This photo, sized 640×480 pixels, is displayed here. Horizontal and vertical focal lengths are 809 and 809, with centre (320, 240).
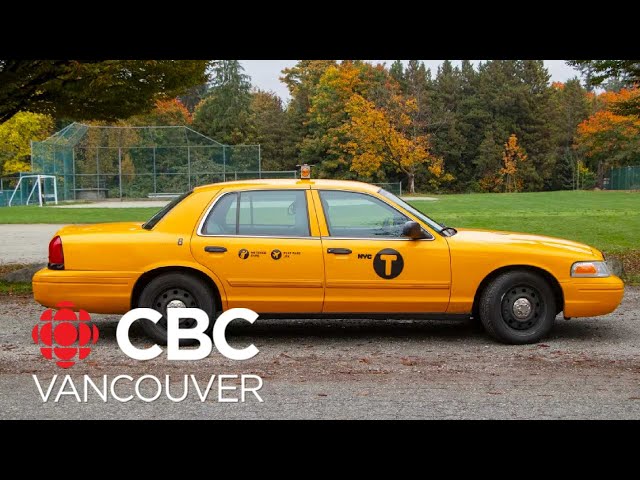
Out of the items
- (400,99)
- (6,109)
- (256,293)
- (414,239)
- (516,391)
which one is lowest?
(516,391)

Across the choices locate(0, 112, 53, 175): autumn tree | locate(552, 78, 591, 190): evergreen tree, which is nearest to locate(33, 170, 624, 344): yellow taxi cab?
locate(0, 112, 53, 175): autumn tree

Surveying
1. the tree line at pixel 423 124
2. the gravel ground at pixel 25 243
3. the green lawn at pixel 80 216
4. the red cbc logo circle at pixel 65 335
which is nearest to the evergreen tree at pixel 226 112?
the tree line at pixel 423 124

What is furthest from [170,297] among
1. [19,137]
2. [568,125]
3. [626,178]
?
[568,125]

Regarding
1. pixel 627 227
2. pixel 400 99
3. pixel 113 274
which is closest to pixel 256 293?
pixel 113 274

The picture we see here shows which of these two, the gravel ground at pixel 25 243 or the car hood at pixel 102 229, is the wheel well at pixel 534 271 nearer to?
the car hood at pixel 102 229

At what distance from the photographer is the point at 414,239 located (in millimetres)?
7422

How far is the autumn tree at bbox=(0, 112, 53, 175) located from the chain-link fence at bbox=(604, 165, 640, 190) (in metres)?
40.9

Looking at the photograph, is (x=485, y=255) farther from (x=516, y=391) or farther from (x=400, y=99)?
(x=400, y=99)

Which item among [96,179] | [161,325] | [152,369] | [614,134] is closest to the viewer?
[152,369]

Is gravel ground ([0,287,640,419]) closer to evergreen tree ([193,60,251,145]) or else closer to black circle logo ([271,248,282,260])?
black circle logo ([271,248,282,260])

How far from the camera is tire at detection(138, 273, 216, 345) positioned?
730cm

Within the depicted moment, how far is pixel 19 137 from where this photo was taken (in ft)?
162

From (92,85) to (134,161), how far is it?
3368 cm

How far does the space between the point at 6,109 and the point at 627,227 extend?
16.4 metres
